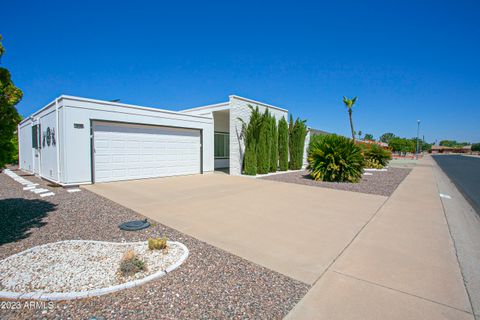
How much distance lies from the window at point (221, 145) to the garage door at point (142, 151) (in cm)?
287

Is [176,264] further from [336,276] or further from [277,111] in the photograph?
[277,111]

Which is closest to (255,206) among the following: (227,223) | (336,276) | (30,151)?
(227,223)

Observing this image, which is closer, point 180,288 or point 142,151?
point 180,288

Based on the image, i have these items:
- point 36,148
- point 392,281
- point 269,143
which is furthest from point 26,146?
point 392,281

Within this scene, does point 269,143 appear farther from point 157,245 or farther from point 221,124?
point 157,245

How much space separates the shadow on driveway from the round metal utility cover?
1471 millimetres

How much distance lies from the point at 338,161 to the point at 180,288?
975 cm

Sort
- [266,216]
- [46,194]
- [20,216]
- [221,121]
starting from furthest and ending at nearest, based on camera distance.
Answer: [221,121]
[46,194]
[266,216]
[20,216]

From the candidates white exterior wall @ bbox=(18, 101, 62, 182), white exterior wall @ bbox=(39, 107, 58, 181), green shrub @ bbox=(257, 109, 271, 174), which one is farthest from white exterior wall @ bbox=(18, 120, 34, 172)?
green shrub @ bbox=(257, 109, 271, 174)

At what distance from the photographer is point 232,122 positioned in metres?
12.4

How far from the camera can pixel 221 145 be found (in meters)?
15.9

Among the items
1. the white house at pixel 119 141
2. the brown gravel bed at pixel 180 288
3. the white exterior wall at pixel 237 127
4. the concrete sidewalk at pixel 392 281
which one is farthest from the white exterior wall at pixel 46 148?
the concrete sidewalk at pixel 392 281

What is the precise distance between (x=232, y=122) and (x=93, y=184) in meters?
6.78

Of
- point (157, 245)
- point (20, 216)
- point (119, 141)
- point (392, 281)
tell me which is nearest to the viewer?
point (392, 281)
